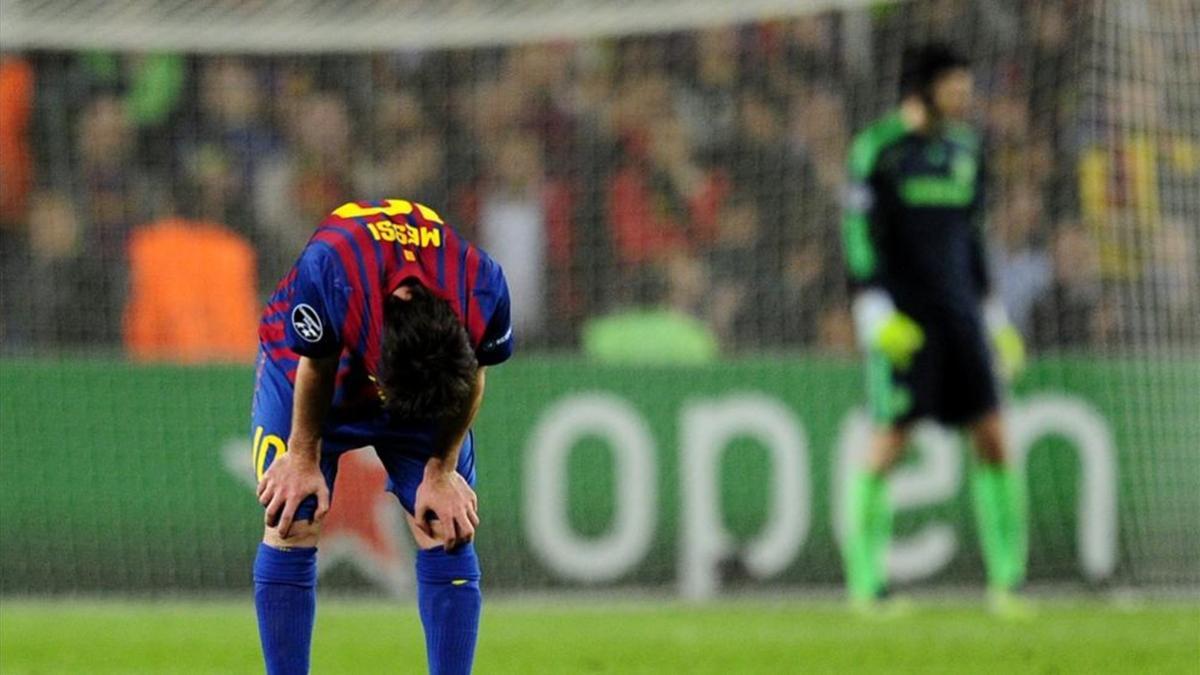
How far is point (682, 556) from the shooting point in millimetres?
11492

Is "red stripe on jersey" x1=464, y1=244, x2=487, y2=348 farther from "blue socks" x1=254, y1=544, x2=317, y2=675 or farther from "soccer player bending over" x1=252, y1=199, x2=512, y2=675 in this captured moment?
"blue socks" x1=254, y1=544, x2=317, y2=675

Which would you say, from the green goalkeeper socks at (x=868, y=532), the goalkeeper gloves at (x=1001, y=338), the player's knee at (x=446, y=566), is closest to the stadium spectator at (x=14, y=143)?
the green goalkeeper socks at (x=868, y=532)

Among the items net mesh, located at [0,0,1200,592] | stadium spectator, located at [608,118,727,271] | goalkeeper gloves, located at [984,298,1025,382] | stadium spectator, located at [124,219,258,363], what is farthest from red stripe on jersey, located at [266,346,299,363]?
stadium spectator, located at [608,118,727,271]

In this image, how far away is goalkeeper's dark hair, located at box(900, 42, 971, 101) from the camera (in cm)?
1001

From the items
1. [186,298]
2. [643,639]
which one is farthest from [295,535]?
[186,298]

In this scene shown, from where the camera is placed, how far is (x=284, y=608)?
5441 mm

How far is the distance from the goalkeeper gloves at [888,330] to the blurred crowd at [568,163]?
1824mm

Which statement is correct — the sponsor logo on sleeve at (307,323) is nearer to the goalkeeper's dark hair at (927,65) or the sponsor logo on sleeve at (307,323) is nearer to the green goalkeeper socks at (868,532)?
the goalkeeper's dark hair at (927,65)

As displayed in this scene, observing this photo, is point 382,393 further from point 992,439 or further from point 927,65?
point 992,439

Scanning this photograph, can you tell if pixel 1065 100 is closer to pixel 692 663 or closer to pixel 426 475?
pixel 692 663

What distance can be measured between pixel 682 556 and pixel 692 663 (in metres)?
3.52

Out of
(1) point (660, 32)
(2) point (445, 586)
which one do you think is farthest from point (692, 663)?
(1) point (660, 32)

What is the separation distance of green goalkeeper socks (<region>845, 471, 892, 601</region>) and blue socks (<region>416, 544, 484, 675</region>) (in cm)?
504

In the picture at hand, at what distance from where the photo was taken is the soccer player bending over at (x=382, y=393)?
490 cm
